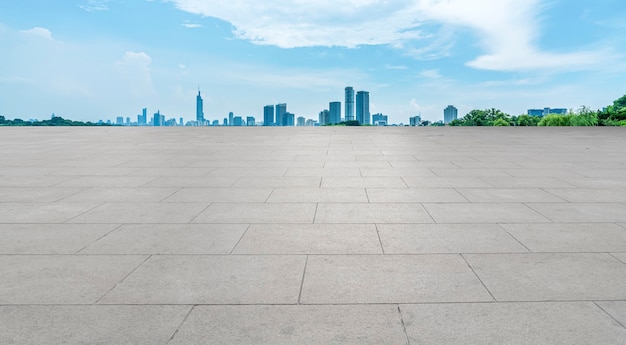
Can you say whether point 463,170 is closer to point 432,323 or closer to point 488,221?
point 488,221

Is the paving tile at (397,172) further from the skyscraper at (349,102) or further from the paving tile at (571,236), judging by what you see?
the skyscraper at (349,102)

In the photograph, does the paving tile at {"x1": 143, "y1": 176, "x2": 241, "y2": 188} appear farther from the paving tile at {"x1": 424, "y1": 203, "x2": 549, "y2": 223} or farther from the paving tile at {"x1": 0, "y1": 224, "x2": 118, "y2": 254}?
the paving tile at {"x1": 424, "y1": 203, "x2": 549, "y2": 223}

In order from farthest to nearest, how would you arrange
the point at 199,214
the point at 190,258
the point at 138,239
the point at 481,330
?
1. the point at 199,214
2. the point at 138,239
3. the point at 190,258
4. the point at 481,330

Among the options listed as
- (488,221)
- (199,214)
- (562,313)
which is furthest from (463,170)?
(562,313)

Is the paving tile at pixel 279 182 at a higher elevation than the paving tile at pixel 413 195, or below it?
higher

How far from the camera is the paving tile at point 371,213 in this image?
647cm

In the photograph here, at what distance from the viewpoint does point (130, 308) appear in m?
3.72

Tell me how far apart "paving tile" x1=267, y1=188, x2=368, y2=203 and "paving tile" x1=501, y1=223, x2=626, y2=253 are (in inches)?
106

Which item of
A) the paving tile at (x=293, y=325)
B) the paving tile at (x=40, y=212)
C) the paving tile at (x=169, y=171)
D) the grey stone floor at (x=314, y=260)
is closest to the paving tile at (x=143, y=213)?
the grey stone floor at (x=314, y=260)

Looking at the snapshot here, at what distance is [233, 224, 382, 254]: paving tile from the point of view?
Result: 5125 millimetres

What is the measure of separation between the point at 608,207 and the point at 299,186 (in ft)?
17.5

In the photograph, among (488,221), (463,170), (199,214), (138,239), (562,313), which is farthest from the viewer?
(463,170)

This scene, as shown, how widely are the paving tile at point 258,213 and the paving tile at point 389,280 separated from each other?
178 centimetres

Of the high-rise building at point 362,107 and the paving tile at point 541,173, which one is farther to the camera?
the high-rise building at point 362,107
